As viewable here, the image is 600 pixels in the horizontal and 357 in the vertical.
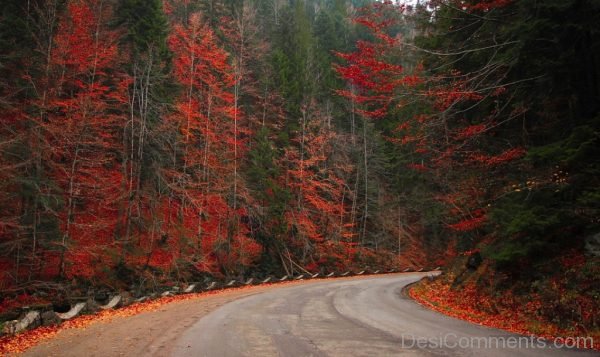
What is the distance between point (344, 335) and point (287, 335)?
1144mm

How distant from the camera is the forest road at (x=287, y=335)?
644cm

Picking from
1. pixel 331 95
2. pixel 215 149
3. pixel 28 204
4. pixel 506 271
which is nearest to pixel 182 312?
pixel 28 204

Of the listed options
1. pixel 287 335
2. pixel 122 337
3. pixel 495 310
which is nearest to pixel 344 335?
pixel 287 335

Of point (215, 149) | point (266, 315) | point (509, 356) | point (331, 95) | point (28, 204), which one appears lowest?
point (266, 315)

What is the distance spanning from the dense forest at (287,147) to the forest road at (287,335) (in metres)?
2.63

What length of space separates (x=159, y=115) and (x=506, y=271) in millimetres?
18431

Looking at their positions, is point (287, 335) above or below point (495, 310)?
above

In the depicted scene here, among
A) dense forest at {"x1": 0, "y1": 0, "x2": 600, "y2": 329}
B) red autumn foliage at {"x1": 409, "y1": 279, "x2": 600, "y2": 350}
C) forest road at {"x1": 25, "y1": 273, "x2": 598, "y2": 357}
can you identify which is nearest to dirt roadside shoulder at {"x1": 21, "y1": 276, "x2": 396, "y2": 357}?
forest road at {"x1": 25, "y1": 273, "x2": 598, "y2": 357}

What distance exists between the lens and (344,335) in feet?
25.0

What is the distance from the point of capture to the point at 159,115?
70.4 feet

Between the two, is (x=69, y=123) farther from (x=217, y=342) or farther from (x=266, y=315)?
(x=217, y=342)

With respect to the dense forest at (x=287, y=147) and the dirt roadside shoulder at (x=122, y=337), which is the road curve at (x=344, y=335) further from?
the dense forest at (x=287, y=147)

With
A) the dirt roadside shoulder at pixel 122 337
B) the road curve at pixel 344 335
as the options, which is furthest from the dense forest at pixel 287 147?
the dirt roadside shoulder at pixel 122 337

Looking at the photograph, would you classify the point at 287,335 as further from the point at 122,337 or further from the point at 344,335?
the point at 122,337
